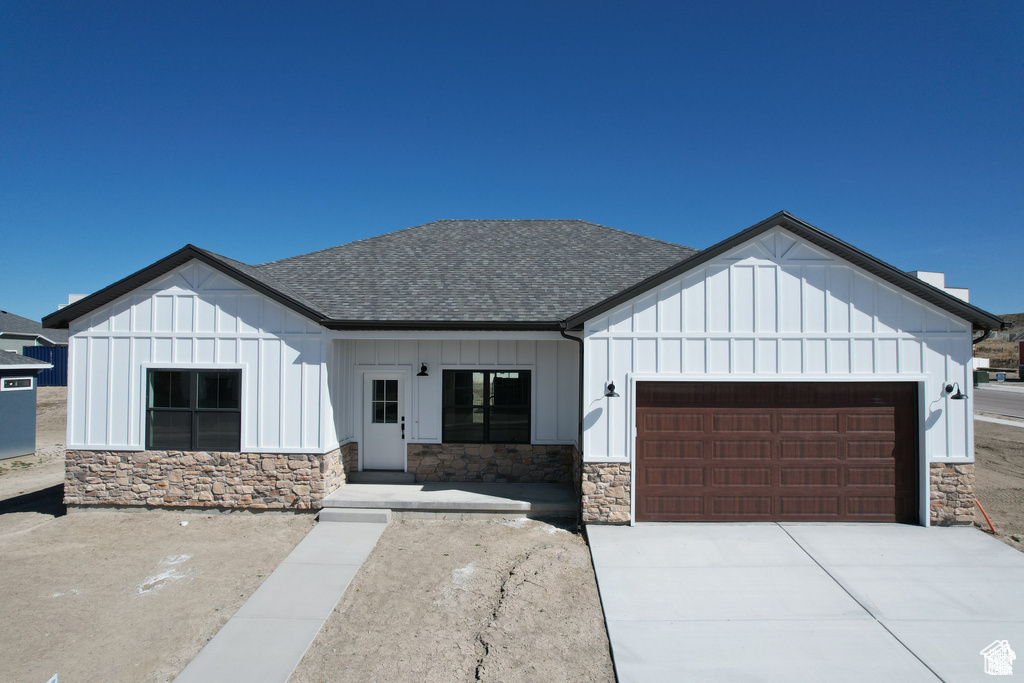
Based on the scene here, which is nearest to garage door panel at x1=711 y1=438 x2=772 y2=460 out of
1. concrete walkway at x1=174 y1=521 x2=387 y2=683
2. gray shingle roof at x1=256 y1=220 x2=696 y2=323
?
gray shingle roof at x1=256 y1=220 x2=696 y2=323

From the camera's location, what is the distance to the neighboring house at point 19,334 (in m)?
29.4

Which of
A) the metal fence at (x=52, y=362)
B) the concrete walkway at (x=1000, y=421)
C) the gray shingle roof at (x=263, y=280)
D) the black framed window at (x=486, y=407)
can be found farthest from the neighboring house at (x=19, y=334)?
the concrete walkway at (x=1000, y=421)

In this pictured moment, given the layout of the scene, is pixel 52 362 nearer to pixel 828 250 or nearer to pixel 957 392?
pixel 828 250

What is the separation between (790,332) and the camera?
7594mm

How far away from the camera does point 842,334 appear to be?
297 inches

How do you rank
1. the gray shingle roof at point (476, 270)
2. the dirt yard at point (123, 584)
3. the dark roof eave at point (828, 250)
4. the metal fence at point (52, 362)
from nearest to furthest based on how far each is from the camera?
the dirt yard at point (123, 584) < the dark roof eave at point (828, 250) < the gray shingle roof at point (476, 270) < the metal fence at point (52, 362)

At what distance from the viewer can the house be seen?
24.8 ft

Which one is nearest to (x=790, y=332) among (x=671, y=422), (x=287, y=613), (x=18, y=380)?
(x=671, y=422)

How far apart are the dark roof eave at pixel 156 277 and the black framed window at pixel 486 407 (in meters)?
2.96

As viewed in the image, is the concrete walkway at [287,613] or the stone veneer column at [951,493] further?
the stone veneer column at [951,493]

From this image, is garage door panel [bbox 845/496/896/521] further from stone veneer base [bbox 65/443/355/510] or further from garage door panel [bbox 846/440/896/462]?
stone veneer base [bbox 65/443/355/510]

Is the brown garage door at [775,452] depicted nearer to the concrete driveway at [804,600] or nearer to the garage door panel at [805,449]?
the garage door panel at [805,449]

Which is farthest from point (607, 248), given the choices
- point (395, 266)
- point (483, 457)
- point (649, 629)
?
point (649, 629)

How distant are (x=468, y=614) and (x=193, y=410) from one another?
6.21 metres
